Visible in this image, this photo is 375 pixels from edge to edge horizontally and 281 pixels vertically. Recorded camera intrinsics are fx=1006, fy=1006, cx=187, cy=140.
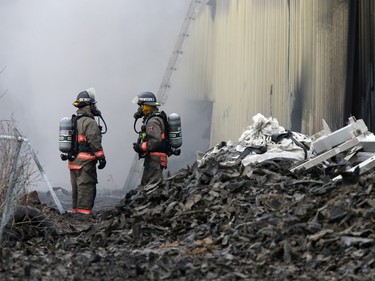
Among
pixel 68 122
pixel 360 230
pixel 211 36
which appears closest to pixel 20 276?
pixel 360 230

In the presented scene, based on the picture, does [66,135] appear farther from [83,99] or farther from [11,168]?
[11,168]

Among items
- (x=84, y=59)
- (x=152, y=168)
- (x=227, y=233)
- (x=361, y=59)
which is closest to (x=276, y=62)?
(x=361, y=59)

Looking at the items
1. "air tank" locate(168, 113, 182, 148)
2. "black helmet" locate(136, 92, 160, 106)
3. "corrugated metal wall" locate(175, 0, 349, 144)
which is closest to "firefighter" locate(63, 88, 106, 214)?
"black helmet" locate(136, 92, 160, 106)

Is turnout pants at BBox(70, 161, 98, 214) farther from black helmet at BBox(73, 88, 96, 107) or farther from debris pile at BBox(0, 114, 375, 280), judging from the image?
debris pile at BBox(0, 114, 375, 280)

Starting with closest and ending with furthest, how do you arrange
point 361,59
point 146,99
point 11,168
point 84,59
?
point 11,168
point 146,99
point 361,59
point 84,59

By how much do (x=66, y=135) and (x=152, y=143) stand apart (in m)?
1.12

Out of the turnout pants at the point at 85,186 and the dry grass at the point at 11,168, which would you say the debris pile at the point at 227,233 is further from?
the turnout pants at the point at 85,186

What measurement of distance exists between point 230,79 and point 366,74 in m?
6.64

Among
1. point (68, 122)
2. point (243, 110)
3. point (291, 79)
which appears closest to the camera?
point (68, 122)

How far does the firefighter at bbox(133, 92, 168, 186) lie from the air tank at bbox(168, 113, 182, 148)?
0.31 feet

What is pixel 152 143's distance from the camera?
12.6 m

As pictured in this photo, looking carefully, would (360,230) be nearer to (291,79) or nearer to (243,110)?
(291,79)

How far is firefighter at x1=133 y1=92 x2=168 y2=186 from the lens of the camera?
1262 centimetres

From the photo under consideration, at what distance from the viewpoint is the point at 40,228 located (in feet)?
29.9
